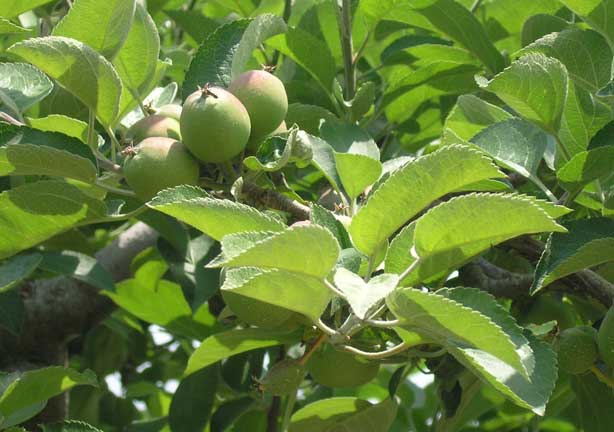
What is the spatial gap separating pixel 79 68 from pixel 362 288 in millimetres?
489

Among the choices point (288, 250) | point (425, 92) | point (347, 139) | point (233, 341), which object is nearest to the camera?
point (288, 250)

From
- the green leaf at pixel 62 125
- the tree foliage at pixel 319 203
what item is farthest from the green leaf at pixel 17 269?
the green leaf at pixel 62 125

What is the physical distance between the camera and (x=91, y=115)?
1.30 meters

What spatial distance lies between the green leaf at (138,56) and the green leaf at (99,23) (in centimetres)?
6

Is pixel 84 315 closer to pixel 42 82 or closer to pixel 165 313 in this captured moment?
pixel 165 313

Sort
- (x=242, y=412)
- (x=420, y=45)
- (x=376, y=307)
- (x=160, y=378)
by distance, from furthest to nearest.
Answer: (x=160, y=378)
(x=242, y=412)
(x=420, y=45)
(x=376, y=307)

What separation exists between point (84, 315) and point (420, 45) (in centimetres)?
88

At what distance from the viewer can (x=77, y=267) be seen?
165cm

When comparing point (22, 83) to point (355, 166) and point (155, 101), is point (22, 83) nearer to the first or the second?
point (155, 101)

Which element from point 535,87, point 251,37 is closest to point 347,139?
point 251,37

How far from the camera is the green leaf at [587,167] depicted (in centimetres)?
123

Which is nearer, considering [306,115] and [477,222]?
[477,222]

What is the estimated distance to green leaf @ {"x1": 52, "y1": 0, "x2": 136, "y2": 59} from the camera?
1.25 metres

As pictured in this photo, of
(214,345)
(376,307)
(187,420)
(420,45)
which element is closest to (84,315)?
(187,420)
